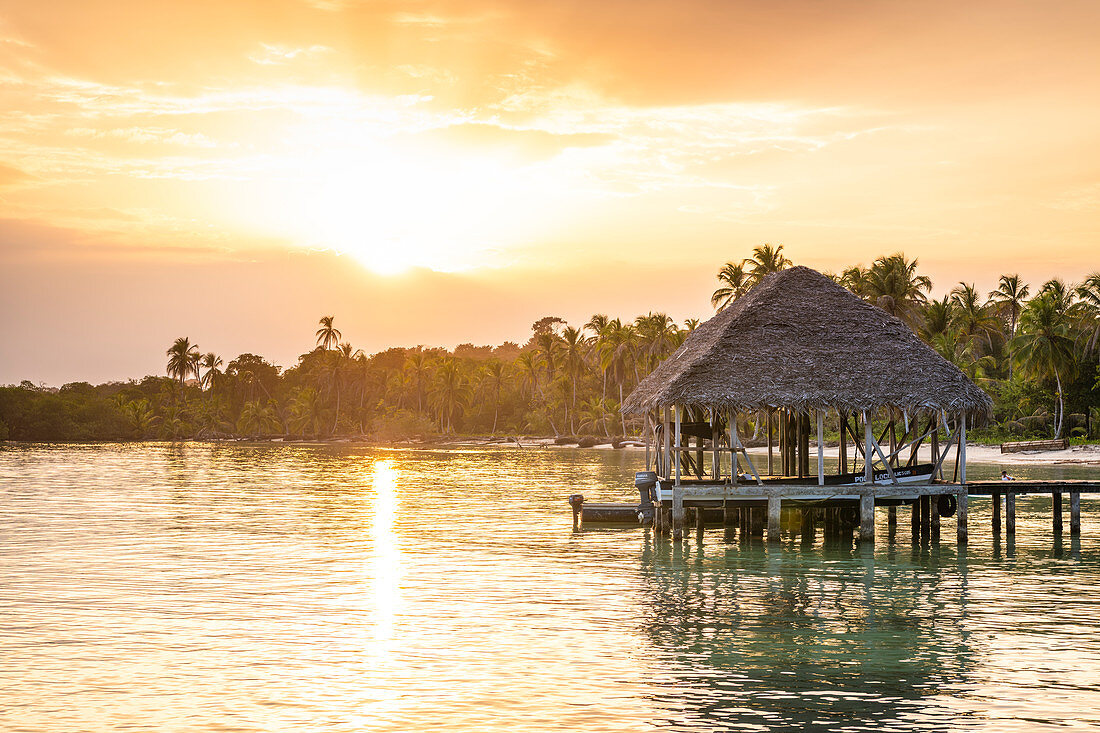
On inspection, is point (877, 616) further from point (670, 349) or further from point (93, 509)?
point (670, 349)

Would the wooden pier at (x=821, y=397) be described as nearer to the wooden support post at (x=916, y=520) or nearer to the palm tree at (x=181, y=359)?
the wooden support post at (x=916, y=520)

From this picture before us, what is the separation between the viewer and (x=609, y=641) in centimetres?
1410

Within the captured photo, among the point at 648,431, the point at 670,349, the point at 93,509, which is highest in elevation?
the point at 670,349

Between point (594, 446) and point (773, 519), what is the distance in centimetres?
7246

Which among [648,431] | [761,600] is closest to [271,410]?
[648,431]

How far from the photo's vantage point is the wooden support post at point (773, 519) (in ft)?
77.9

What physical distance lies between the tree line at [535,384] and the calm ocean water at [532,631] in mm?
33183

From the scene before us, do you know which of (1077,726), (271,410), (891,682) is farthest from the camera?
(271,410)

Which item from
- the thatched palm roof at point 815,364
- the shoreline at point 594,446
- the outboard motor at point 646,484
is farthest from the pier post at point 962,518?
the shoreline at point 594,446

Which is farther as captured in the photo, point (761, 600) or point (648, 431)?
point (648, 431)

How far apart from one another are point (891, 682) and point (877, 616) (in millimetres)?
4045

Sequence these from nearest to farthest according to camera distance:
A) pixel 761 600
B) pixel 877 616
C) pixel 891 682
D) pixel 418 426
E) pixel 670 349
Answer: pixel 891 682
pixel 877 616
pixel 761 600
pixel 670 349
pixel 418 426

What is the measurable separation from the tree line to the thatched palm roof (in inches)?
1427

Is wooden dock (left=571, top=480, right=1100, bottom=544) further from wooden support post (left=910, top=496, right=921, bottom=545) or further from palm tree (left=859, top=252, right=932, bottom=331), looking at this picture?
palm tree (left=859, top=252, right=932, bottom=331)
